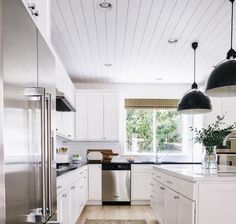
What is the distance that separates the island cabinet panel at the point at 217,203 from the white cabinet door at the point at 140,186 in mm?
3268

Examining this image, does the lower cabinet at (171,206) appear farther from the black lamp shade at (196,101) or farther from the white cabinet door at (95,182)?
the white cabinet door at (95,182)

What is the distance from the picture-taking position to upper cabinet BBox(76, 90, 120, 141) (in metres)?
5.90

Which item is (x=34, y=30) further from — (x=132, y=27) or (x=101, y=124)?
(x=101, y=124)

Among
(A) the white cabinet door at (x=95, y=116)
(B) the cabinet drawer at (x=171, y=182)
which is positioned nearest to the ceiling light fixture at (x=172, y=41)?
(B) the cabinet drawer at (x=171, y=182)

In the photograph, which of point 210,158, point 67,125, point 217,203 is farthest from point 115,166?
point 217,203

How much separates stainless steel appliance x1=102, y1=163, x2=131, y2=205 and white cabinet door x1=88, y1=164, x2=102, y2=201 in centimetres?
8

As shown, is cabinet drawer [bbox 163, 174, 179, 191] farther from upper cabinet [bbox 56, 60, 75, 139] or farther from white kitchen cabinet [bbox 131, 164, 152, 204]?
white kitchen cabinet [bbox 131, 164, 152, 204]

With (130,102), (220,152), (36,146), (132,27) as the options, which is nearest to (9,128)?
(36,146)

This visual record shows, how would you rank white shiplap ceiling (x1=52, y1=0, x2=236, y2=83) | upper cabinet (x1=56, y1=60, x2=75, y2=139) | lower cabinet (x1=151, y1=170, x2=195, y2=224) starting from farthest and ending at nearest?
upper cabinet (x1=56, y1=60, x2=75, y2=139) → white shiplap ceiling (x1=52, y1=0, x2=236, y2=83) → lower cabinet (x1=151, y1=170, x2=195, y2=224)

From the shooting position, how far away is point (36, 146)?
123 centimetres

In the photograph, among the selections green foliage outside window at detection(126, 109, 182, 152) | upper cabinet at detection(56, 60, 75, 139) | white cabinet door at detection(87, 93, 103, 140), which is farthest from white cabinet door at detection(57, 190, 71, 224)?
green foliage outside window at detection(126, 109, 182, 152)

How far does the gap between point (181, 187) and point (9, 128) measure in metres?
2.04

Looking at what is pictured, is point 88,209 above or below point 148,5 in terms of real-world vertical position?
below

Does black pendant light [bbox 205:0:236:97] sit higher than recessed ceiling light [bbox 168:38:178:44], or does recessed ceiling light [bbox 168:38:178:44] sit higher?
recessed ceiling light [bbox 168:38:178:44]
